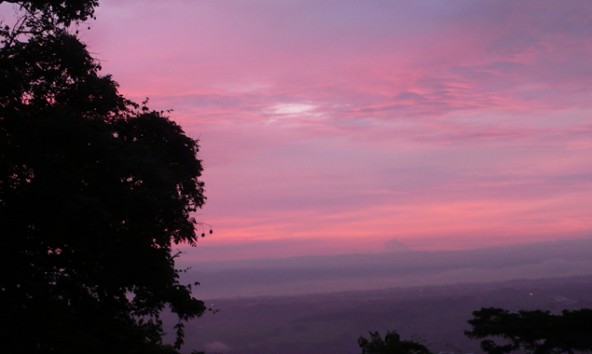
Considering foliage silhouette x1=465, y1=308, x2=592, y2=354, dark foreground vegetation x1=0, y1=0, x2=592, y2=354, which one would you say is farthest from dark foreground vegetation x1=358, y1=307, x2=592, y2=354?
dark foreground vegetation x1=0, y1=0, x2=592, y2=354

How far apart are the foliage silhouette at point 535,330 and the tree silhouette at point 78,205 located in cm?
1171

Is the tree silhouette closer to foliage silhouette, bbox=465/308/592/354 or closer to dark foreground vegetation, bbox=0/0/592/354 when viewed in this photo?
dark foreground vegetation, bbox=0/0/592/354

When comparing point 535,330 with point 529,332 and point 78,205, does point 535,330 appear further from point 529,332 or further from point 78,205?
point 78,205

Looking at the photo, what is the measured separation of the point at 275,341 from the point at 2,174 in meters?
152

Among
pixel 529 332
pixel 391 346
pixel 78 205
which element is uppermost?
pixel 78 205

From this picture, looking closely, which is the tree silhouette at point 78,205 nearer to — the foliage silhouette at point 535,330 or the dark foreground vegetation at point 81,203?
the dark foreground vegetation at point 81,203

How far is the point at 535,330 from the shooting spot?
23.9 m

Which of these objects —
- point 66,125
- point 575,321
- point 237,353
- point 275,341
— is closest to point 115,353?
point 66,125

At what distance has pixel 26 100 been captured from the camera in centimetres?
1680

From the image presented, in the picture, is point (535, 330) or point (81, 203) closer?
point (81, 203)

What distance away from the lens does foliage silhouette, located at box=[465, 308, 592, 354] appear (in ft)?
74.9

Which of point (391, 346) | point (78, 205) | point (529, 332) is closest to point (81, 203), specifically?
point (78, 205)

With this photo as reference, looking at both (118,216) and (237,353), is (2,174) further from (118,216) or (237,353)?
(237,353)

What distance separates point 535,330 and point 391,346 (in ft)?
23.7
